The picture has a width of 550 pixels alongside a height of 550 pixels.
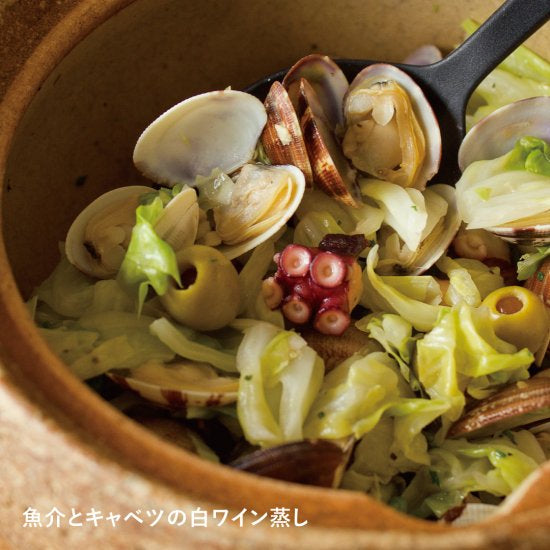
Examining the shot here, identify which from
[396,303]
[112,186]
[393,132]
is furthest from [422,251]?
[112,186]

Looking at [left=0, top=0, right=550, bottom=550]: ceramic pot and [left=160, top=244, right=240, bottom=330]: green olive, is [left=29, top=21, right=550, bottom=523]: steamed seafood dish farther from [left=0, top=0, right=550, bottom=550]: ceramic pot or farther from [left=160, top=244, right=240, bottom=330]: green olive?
[left=0, top=0, right=550, bottom=550]: ceramic pot

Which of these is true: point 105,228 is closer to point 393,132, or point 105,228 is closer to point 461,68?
point 393,132

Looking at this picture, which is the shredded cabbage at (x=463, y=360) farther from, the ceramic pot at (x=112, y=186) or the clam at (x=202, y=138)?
the clam at (x=202, y=138)

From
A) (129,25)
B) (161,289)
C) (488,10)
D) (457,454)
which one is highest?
(129,25)

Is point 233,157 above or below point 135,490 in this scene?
below

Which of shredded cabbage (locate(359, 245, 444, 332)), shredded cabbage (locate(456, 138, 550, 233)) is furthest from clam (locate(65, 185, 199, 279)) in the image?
shredded cabbage (locate(456, 138, 550, 233))

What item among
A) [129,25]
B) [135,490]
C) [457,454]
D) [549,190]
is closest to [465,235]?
[549,190]

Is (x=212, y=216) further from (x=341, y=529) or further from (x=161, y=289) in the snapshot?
(x=341, y=529)

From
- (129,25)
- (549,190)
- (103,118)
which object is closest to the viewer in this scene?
(549,190)
